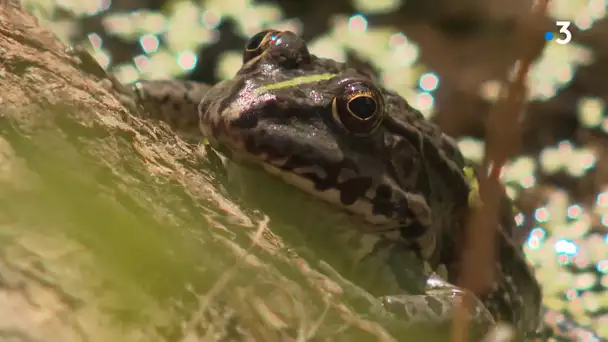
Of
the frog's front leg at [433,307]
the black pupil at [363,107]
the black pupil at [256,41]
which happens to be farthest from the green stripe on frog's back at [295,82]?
the frog's front leg at [433,307]

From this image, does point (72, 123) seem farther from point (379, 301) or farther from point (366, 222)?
point (366, 222)

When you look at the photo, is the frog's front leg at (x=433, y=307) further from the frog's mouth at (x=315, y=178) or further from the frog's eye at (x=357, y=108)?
the frog's eye at (x=357, y=108)

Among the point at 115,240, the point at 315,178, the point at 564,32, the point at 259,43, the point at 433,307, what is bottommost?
the point at 115,240

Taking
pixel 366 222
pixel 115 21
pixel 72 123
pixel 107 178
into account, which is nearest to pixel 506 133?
pixel 107 178

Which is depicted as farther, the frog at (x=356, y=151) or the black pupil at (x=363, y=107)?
the black pupil at (x=363, y=107)

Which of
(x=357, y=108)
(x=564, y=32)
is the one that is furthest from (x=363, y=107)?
(x=564, y=32)

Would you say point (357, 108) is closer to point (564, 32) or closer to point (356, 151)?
point (356, 151)
